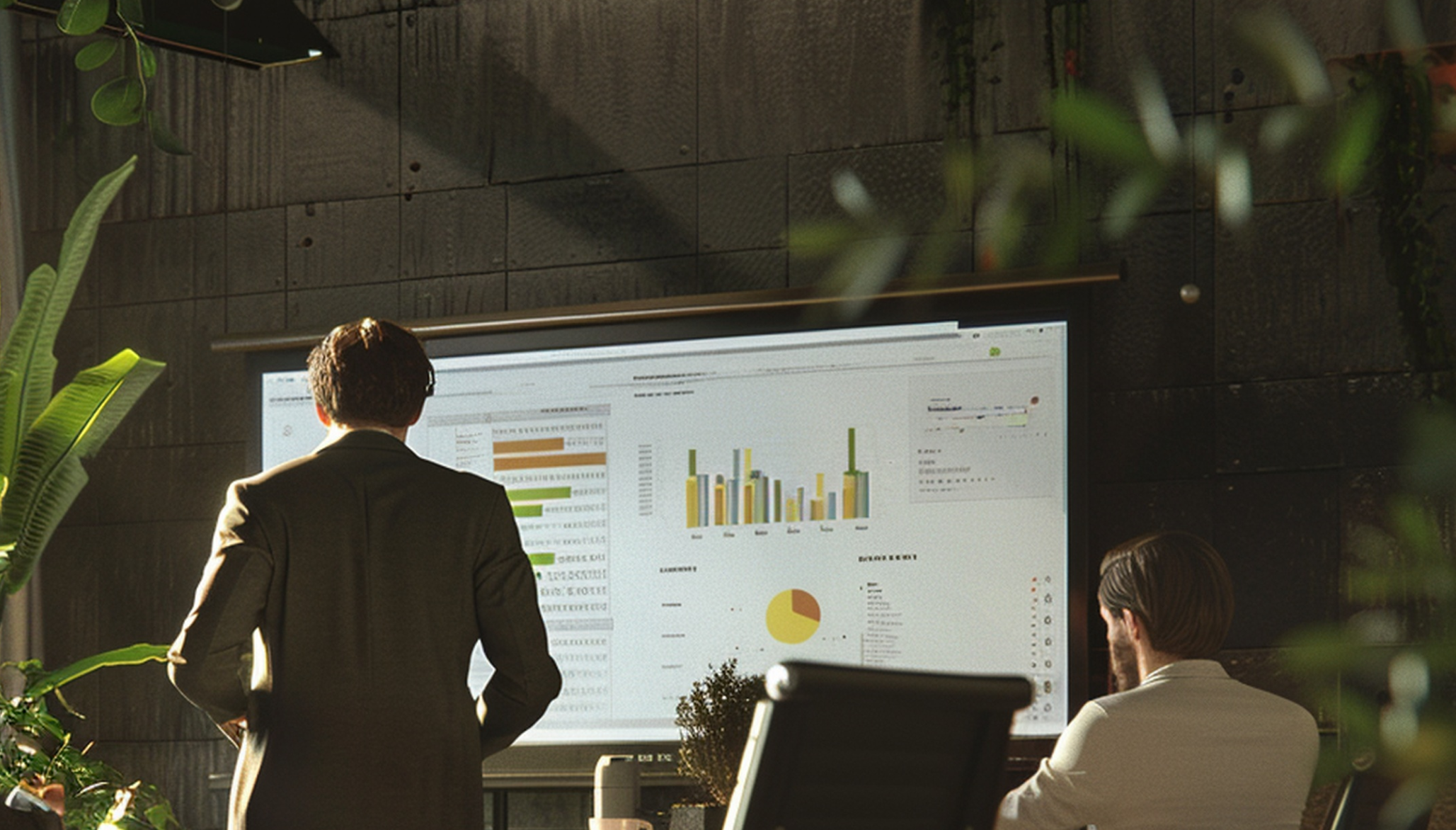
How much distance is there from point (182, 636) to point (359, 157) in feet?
6.62

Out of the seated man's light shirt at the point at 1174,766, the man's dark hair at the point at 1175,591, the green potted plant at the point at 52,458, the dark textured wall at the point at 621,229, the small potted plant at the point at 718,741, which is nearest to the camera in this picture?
the seated man's light shirt at the point at 1174,766

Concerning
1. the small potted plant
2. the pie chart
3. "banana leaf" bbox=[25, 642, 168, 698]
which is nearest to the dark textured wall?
"banana leaf" bbox=[25, 642, 168, 698]

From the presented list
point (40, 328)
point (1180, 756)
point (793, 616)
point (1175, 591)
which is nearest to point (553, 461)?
point (793, 616)

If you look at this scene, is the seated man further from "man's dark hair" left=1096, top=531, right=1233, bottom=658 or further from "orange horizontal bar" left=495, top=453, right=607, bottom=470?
"orange horizontal bar" left=495, top=453, right=607, bottom=470

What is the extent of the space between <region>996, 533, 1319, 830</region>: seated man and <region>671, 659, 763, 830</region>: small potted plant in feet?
2.38

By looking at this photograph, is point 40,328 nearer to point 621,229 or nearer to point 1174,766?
point 621,229

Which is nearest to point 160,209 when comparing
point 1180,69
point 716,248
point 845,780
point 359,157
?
point 359,157

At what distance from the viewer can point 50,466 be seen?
3.59 m

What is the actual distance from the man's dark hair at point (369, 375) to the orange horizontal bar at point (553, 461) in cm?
120

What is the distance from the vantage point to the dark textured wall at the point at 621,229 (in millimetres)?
3062

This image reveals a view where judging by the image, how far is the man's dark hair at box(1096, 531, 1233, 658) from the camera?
2045mm

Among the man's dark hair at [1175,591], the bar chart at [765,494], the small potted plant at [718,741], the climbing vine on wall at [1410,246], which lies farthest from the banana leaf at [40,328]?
the climbing vine on wall at [1410,246]

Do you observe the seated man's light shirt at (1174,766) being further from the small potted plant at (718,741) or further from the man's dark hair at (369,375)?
the man's dark hair at (369,375)

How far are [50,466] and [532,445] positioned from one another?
1124 mm
